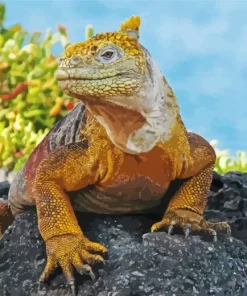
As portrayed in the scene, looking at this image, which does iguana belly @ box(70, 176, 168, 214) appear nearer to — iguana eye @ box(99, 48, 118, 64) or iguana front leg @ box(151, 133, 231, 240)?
iguana front leg @ box(151, 133, 231, 240)

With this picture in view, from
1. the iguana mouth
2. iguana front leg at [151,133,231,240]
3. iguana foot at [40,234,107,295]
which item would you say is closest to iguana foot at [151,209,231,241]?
iguana front leg at [151,133,231,240]

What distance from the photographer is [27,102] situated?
22.9 feet

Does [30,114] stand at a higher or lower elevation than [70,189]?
higher

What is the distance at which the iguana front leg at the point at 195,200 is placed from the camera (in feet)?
10.0

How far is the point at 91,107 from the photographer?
9.43ft

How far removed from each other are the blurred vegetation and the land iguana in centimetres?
322

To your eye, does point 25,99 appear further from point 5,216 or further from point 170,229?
point 170,229

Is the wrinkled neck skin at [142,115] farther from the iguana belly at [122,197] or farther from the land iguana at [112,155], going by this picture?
the iguana belly at [122,197]

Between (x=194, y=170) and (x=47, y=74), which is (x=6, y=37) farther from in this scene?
(x=194, y=170)

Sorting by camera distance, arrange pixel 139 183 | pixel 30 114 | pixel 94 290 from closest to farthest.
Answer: pixel 94 290 < pixel 139 183 < pixel 30 114

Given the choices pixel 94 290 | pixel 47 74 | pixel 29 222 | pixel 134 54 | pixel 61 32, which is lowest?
pixel 94 290

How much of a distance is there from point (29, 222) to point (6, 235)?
11 centimetres

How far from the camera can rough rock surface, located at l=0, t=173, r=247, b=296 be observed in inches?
113

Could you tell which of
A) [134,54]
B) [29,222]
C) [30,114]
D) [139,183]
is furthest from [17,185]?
[30,114]
